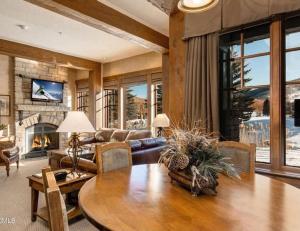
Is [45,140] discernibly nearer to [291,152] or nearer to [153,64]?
[153,64]

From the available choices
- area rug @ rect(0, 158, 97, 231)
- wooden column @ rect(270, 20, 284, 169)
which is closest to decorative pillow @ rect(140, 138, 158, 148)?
area rug @ rect(0, 158, 97, 231)

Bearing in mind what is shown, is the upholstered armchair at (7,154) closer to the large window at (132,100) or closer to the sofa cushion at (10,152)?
the sofa cushion at (10,152)

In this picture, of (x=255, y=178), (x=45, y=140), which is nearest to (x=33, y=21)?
(x=45, y=140)

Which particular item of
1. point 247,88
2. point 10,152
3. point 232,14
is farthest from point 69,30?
point 247,88

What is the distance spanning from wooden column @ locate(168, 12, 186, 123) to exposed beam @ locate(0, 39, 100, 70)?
3.95m

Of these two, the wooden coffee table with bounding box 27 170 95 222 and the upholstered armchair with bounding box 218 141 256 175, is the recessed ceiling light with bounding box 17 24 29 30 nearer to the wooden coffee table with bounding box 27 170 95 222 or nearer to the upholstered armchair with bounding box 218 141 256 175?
the wooden coffee table with bounding box 27 170 95 222

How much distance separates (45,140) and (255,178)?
687 cm

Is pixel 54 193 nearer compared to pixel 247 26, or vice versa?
pixel 54 193

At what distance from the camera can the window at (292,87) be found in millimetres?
2754

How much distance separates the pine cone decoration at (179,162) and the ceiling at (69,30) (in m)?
2.95

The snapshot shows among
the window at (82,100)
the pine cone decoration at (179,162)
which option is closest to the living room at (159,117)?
the pine cone decoration at (179,162)

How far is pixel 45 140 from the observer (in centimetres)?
720

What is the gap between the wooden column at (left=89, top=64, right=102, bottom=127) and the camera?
7.38m

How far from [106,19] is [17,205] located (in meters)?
3.05
